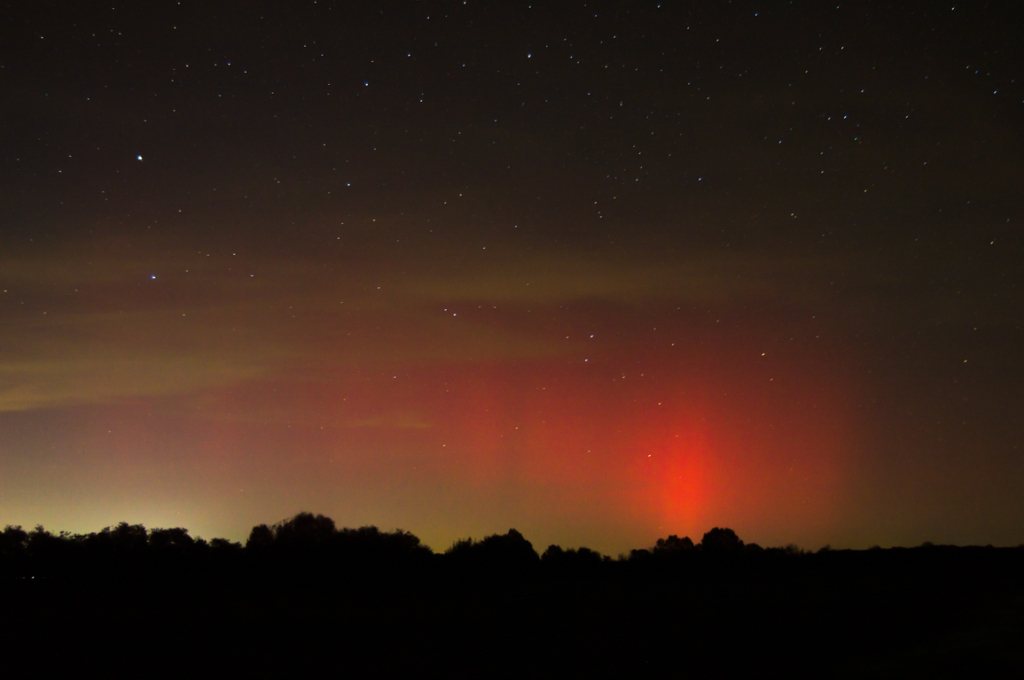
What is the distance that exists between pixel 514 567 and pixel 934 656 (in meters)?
9.68

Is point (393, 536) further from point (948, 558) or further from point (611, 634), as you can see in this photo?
point (948, 558)

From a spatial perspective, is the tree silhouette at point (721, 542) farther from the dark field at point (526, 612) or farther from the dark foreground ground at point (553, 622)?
the dark foreground ground at point (553, 622)

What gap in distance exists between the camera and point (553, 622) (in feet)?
33.8

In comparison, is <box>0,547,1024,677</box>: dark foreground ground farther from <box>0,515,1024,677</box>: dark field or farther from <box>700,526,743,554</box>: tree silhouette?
<box>700,526,743,554</box>: tree silhouette

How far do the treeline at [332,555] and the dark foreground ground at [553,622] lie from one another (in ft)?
2.63

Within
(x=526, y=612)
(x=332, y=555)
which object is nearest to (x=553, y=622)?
(x=526, y=612)

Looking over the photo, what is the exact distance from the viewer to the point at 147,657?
9.08 metres

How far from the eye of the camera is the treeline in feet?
52.0

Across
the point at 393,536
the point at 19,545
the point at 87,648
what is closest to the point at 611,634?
the point at 87,648

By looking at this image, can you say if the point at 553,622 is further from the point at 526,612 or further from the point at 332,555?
the point at 332,555

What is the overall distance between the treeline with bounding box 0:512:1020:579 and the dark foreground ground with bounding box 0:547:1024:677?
802 millimetres

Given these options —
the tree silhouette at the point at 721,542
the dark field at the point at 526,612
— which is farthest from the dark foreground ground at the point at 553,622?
the tree silhouette at the point at 721,542

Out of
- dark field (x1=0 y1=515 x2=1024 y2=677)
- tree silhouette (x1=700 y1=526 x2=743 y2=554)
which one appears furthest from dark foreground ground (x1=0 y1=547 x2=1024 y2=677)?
tree silhouette (x1=700 y1=526 x2=743 y2=554)

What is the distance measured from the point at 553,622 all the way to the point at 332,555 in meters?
7.91
